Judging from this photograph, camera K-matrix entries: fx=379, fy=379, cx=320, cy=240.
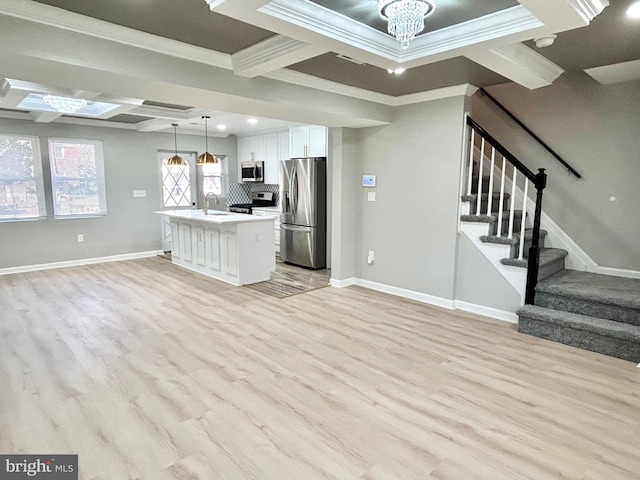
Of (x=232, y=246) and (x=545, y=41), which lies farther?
(x=232, y=246)

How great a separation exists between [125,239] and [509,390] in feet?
21.7

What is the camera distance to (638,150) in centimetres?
383

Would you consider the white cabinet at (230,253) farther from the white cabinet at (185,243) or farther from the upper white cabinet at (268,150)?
the upper white cabinet at (268,150)

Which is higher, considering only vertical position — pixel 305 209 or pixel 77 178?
pixel 77 178

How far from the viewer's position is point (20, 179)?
584 centimetres

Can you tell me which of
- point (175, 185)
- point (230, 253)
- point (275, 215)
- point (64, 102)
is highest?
point (64, 102)

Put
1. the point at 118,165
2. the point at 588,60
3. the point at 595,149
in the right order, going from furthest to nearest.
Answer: the point at 118,165 < the point at 595,149 < the point at 588,60

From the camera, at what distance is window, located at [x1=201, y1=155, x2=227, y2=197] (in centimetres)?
801

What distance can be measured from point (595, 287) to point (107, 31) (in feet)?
14.8

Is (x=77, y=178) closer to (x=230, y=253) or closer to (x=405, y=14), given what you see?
(x=230, y=253)

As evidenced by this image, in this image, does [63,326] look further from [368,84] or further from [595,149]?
[595,149]

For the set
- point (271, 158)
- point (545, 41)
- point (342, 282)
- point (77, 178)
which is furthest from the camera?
point (271, 158)

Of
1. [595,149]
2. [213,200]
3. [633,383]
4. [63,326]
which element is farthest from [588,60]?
[213,200]

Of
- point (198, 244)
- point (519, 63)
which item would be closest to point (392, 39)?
point (519, 63)
